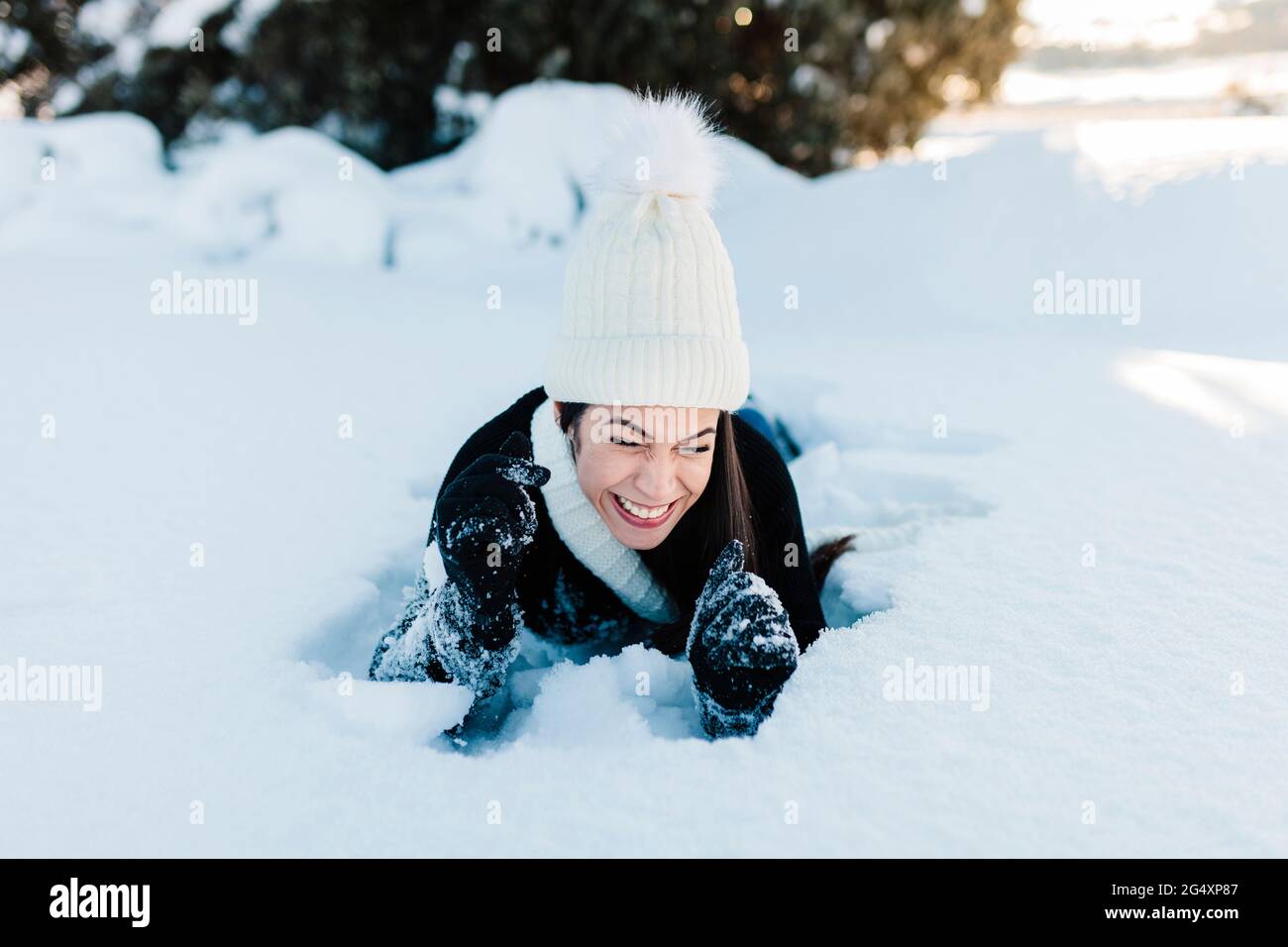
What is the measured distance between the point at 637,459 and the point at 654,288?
27 cm

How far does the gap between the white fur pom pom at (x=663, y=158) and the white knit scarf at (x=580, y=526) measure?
1.51 feet

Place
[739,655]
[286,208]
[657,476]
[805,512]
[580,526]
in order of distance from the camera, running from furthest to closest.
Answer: [286,208] → [805,512] → [580,526] → [657,476] → [739,655]

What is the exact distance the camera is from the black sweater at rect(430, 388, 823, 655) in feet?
6.14

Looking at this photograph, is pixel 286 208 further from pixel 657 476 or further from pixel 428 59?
pixel 657 476

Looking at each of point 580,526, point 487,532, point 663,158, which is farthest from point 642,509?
point 663,158

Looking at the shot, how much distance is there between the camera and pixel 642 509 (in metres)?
1.67

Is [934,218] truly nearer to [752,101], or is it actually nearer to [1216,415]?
[1216,415]

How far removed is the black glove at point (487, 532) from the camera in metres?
1.51

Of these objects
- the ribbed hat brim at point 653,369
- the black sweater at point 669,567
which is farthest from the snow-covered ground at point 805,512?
the ribbed hat brim at point 653,369

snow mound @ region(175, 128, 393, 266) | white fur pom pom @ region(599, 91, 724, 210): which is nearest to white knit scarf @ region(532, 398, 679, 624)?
white fur pom pom @ region(599, 91, 724, 210)

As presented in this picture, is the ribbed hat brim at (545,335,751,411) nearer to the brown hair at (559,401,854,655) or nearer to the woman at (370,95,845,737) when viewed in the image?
the woman at (370,95,845,737)

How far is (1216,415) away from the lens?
2.77 metres

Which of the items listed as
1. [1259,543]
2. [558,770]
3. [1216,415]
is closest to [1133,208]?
[1216,415]
